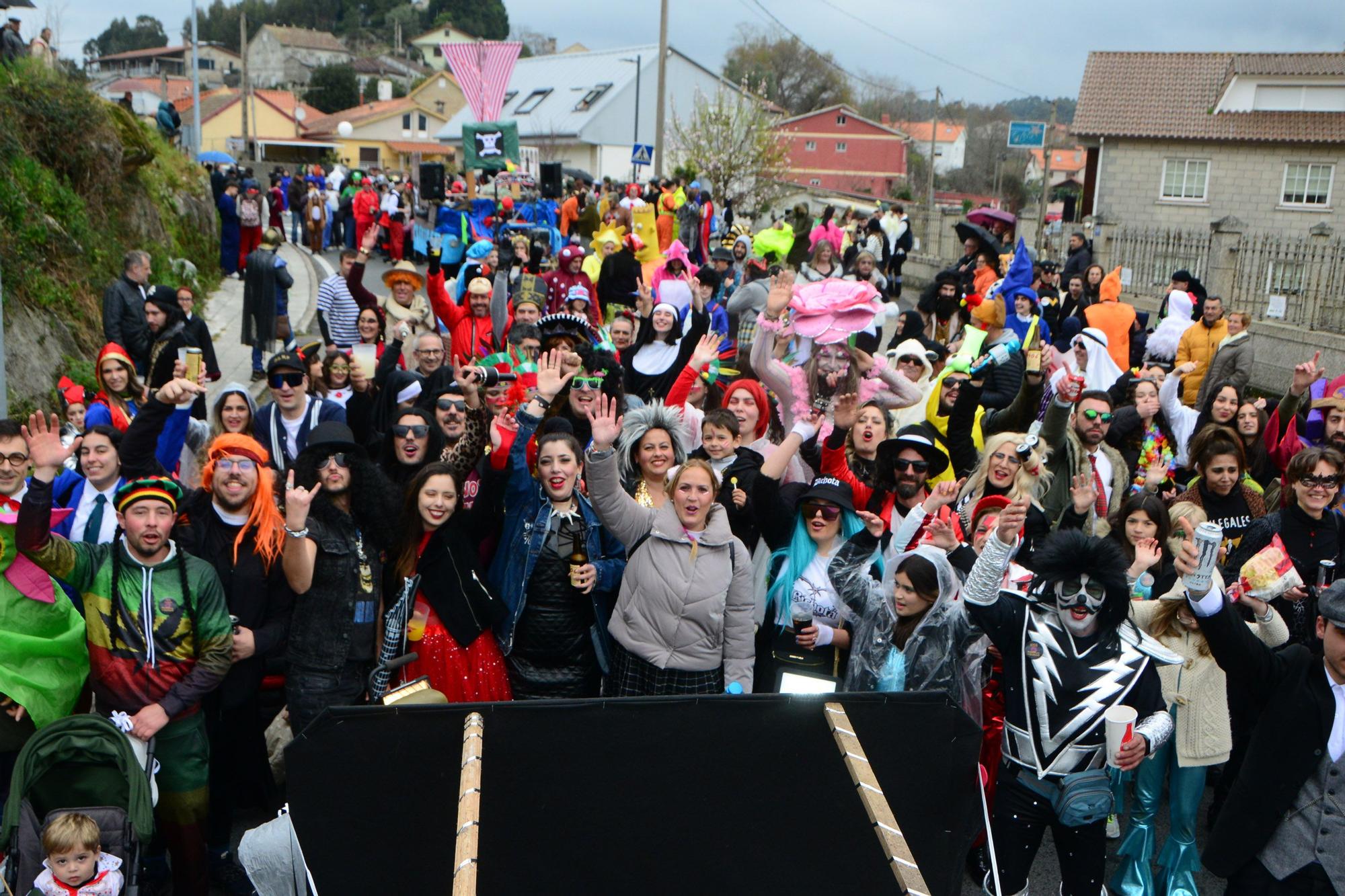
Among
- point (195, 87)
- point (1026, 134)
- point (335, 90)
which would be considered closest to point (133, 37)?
point (335, 90)

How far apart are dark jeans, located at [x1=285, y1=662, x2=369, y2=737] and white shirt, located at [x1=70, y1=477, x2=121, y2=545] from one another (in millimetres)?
1127

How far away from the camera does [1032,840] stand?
430 cm

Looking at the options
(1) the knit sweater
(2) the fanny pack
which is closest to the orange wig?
(2) the fanny pack

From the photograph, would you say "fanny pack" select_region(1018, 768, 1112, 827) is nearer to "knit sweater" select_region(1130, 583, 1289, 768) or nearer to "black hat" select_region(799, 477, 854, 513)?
"knit sweater" select_region(1130, 583, 1289, 768)

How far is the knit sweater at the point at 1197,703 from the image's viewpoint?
490 centimetres

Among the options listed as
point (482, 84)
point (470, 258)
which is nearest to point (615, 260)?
point (470, 258)

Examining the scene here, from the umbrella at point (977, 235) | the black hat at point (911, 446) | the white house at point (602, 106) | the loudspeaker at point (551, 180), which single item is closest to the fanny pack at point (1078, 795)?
the black hat at point (911, 446)

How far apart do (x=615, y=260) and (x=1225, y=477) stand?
7382 mm

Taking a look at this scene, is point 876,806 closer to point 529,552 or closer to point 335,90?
point 529,552

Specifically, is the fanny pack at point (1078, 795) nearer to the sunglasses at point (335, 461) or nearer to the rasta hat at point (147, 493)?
the sunglasses at point (335, 461)

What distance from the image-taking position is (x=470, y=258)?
11.8 m

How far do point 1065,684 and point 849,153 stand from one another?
73401 mm

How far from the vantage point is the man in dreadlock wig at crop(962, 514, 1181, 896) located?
4117 mm

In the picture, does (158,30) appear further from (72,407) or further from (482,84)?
(72,407)
